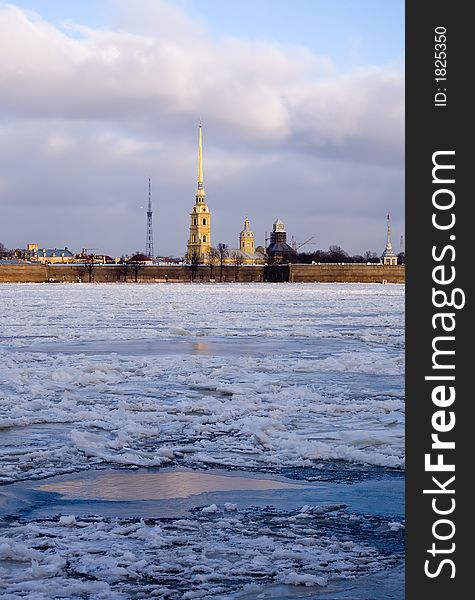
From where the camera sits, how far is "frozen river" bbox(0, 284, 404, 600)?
4375 mm

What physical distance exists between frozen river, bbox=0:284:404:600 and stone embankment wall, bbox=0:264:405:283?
111 metres

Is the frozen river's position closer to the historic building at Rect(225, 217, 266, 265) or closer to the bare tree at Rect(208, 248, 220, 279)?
the bare tree at Rect(208, 248, 220, 279)

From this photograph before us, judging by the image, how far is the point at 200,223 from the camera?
160000 mm

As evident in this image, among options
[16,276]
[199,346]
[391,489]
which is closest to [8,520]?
[391,489]

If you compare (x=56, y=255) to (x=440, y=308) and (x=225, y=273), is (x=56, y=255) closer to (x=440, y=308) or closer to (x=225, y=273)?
→ (x=225, y=273)

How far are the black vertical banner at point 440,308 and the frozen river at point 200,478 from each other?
92cm

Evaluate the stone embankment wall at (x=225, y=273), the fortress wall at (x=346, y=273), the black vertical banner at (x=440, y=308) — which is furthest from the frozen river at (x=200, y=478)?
the fortress wall at (x=346, y=273)

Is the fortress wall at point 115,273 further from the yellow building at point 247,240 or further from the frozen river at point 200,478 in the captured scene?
the frozen river at point 200,478

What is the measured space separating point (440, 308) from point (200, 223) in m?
157

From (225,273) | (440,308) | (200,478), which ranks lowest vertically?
(200,478)

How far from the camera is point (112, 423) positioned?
815 cm

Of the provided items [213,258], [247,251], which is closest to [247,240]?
[247,251]

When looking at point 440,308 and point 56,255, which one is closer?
point 440,308

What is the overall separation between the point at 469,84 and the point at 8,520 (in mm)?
3472
